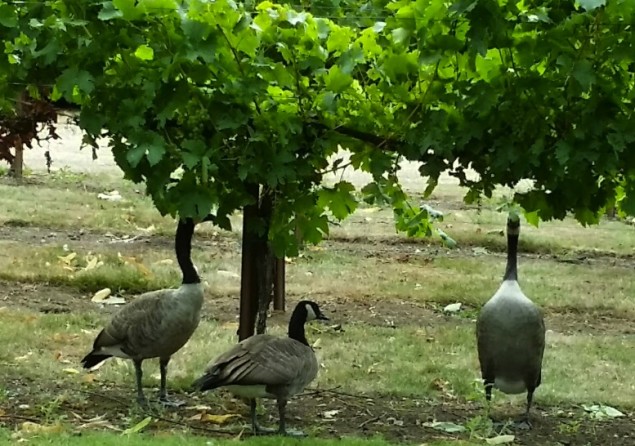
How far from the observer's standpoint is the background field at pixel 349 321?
5.70 m

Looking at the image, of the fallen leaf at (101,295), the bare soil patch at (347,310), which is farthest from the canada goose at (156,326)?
the fallen leaf at (101,295)

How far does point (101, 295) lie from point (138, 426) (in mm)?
3739

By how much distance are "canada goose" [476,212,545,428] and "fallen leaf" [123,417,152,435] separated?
1.96 meters

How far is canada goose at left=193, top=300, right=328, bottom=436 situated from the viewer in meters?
5.07

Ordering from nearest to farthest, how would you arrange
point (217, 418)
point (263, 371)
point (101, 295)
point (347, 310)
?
point (263, 371), point (217, 418), point (101, 295), point (347, 310)

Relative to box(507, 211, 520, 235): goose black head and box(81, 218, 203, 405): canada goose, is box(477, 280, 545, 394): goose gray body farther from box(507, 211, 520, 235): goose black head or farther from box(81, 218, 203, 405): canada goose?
box(81, 218, 203, 405): canada goose

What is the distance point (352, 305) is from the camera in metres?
9.12

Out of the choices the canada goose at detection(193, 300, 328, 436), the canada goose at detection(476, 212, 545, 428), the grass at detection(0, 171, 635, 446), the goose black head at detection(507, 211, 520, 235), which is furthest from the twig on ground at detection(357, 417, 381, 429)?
the goose black head at detection(507, 211, 520, 235)

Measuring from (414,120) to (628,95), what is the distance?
95 centimetres

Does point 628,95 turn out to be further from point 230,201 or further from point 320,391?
point 320,391

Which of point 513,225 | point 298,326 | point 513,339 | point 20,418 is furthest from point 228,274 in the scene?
point 20,418

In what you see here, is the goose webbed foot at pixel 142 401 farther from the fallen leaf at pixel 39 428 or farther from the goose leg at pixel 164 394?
the fallen leaf at pixel 39 428

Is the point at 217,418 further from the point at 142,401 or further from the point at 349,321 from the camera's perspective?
the point at 349,321

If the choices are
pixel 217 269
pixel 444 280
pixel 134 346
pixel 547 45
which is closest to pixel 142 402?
pixel 134 346
